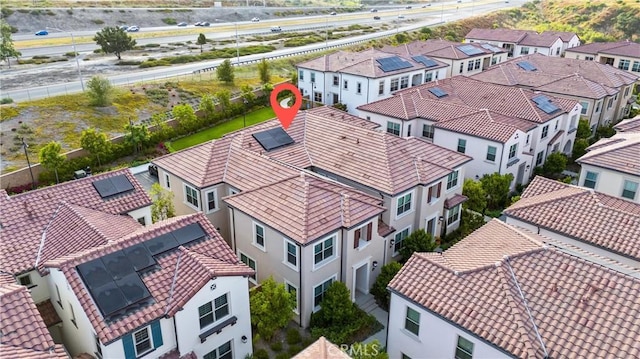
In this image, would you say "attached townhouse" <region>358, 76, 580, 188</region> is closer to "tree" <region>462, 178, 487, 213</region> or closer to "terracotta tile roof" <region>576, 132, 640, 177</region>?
"tree" <region>462, 178, 487, 213</region>

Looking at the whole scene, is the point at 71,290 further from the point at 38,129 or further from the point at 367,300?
the point at 38,129

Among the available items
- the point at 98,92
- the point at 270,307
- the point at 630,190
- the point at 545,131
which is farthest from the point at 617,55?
the point at 98,92

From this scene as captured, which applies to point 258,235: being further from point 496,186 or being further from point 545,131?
point 545,131

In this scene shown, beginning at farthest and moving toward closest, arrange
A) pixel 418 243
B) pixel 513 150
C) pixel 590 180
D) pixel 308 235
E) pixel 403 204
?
pixel 513 150, pixel 590 180, pixel 418 243, pixel 403 204, pixel 308 235

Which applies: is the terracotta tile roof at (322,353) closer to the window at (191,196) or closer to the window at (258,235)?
the window at (258,235)

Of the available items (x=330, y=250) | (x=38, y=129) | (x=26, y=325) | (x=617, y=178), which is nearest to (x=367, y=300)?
(x=330, y=250)

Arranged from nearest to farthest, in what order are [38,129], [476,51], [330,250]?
1. [330,250]
2. [38,129]
3. [476,51]
